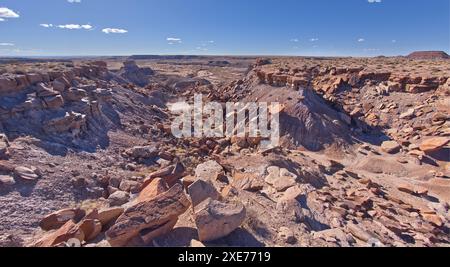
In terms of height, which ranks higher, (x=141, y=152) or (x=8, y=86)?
(x=8, y=86)

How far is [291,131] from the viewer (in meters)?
17.1

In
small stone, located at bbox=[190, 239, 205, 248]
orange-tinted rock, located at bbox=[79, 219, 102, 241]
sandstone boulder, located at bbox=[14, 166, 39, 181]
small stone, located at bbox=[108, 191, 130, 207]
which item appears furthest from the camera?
sandstone boulder, located at bbox=[14, 166, 39, 181]

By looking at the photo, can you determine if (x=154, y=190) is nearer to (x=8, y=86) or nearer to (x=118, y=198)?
(x=118, y=198)

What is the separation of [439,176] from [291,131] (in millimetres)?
7092

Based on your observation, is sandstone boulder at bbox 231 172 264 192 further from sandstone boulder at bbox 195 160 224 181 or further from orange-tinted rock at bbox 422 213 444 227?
orange-tinted rock at bbox 422 213 444 227

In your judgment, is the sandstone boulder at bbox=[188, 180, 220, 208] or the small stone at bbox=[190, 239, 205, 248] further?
the sandstone boulder at bbox=[188, 180, 220, 208]

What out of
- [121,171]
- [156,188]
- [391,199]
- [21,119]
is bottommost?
[391,199]

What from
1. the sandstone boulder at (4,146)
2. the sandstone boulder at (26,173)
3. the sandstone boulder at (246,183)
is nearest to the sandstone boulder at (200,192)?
the sandstone boulder at (246,183)

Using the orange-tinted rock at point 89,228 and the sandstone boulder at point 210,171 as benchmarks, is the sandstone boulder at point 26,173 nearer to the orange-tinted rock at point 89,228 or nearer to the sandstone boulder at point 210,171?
the orange-tinted rock at point 89,228

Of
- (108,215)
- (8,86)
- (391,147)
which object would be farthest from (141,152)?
(391,147)

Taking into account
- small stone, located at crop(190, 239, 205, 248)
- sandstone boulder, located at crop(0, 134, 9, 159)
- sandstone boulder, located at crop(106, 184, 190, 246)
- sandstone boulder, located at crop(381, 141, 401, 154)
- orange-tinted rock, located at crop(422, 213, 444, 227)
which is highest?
sandstone boulder, located at crop(0, 134, 9, 159)

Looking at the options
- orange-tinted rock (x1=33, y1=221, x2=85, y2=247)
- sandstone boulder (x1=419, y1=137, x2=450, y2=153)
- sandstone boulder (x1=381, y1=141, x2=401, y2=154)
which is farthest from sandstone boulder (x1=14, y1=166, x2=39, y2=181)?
sandstone boulder (x1=419, y1=137, x2=450, y2=153)
